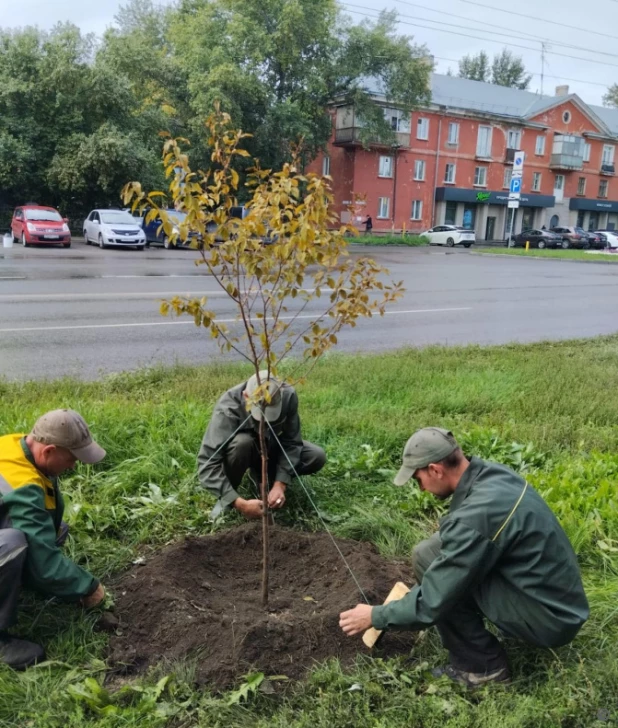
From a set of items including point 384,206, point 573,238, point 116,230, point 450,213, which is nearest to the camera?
point 116,230

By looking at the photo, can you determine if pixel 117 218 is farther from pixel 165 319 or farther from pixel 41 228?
pixel 165 319

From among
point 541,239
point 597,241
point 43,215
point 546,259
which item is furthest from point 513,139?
point 43,215

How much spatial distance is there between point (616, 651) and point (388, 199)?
46572 millimetres

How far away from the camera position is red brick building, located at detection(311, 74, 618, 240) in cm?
4659

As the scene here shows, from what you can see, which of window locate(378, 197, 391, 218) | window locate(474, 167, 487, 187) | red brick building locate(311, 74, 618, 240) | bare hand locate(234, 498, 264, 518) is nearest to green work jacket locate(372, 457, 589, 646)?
bare hand locate(234, 498, 264, 518)

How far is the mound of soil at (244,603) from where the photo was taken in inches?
116

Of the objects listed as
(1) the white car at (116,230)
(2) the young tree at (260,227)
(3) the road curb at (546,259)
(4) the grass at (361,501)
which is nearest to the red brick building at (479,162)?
(3) the road curb at (546,259)

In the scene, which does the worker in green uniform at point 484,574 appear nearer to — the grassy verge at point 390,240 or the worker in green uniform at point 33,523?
the worker in green uniform at point 33,523

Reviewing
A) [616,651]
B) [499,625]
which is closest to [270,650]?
[499,625]

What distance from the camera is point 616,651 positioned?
9.64 ft

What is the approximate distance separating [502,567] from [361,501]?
1.90 m

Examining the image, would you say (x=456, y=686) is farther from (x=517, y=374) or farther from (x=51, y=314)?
(x=51, y=314)

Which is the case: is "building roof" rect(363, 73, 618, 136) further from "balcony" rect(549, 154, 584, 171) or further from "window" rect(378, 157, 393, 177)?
"window" rect(378, 157, 393, 177)

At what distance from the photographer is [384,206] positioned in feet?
156
